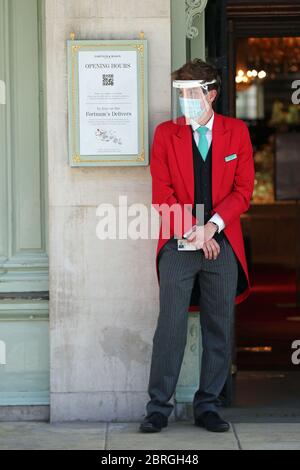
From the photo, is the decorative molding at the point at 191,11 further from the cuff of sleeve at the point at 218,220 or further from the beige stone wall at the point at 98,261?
the cuff of sleeve at the point at 218,220

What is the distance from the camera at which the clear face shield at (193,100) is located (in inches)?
232

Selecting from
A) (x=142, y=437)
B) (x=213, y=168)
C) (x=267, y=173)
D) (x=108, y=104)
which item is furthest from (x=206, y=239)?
(x=267, y=173)

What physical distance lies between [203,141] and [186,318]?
3.34 ft

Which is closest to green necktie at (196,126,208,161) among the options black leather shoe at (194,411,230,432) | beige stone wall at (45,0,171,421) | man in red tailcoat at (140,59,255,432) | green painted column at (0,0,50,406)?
man in red tailcoat at (140,59,255,432)

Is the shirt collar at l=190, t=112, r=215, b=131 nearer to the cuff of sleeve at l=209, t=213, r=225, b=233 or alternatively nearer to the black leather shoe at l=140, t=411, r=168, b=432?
the cuff of sleeve at l=209, t=213, r=225, b=233

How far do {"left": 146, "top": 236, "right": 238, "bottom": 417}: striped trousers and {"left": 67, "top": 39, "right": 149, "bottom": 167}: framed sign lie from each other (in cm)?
69

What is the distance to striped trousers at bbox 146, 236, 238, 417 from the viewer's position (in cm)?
596

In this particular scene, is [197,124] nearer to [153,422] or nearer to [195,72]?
Answer: [195,72]

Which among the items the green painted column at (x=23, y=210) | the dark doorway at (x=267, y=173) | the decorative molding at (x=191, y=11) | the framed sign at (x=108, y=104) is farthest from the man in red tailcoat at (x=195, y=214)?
the green painted column at (x=23, y=210)

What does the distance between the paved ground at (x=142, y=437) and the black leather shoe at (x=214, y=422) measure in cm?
4

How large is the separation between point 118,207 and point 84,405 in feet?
3.98
